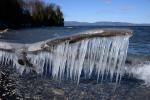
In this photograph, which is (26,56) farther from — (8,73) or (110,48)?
(8,73)

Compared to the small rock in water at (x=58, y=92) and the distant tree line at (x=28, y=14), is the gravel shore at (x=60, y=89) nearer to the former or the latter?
the small rock in water at (x=58, y=92)

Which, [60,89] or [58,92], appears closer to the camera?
[58,92]

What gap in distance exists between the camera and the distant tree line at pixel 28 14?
8806 cm

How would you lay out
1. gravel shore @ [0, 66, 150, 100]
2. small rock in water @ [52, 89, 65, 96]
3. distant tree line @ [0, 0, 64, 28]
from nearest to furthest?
1. gravel shore @ [0, 66, 150, 100]
2. small rock in water @ [52, 89, 65, 96]
3. distant tree line @ [0, 0, 64, 28]

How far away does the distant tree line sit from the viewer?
3467 inches

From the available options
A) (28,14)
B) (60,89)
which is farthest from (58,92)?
(28,14)

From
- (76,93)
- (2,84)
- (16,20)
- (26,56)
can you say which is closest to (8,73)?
(2,84)

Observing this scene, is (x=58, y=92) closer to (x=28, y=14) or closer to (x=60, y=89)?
(x=60, y=89)

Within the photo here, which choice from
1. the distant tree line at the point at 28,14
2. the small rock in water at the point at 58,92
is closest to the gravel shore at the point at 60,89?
the small rock in water at the point at 58,92

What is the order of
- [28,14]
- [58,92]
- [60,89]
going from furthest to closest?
[28,14] < [60,89] < [58,92]

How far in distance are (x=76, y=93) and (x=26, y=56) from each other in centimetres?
478

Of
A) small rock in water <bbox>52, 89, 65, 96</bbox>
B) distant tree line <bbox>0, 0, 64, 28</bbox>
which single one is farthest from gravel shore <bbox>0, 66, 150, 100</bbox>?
distant tree line <bbox>0, 0, 64, 28</bbox>

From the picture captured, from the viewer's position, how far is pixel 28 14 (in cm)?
10906

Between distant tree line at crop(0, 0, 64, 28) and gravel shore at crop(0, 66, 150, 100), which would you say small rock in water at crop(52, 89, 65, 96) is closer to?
gravel shore at crop(0, 66, 150, 100)
